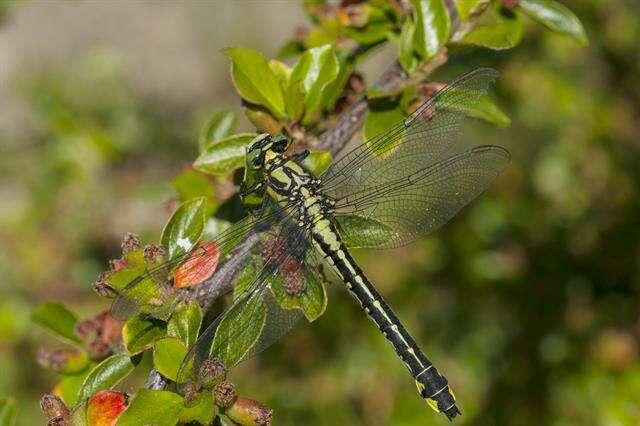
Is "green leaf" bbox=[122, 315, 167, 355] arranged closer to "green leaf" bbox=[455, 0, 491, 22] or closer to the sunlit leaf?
the sunlit leaf

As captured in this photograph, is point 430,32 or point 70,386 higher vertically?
point 430,32

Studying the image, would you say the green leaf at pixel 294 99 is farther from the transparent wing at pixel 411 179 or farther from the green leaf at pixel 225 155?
the transparent wing at pixel 411 179

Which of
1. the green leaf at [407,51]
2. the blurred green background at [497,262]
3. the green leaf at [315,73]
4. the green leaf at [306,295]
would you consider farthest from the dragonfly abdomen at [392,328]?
the blurred green background at [497,262]

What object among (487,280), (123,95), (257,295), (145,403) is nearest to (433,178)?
(257,295)

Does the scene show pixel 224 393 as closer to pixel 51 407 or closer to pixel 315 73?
pixel 51 407

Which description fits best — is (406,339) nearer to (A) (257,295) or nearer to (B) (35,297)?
(A) (257,295)

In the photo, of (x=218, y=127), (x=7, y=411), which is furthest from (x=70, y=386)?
(x=218, y=127)
